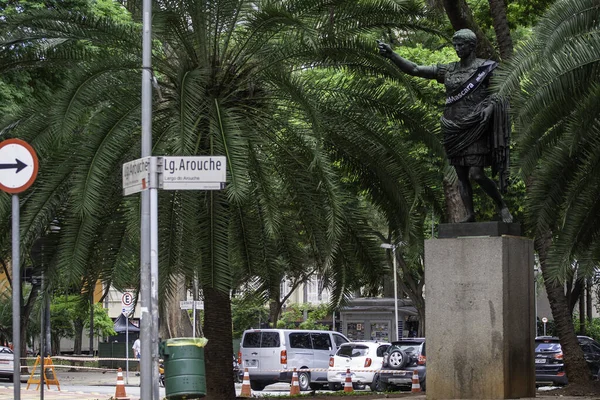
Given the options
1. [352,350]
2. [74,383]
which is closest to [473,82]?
[352,350]

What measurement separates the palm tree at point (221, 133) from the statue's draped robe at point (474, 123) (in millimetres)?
2248

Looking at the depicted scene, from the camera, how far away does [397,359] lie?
2569cm

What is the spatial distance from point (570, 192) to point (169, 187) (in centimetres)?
638

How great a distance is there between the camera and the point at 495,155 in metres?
11.9

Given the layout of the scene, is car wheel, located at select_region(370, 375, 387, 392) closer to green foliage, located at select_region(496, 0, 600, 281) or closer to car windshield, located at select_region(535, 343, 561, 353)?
car windshield, located at select_region(535, 343, 561, 353)

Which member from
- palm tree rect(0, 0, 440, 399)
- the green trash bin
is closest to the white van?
palm tree rect(0, 0, 440, 399)

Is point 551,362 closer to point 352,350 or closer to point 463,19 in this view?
point 352,350

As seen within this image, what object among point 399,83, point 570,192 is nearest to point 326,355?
point 399,83

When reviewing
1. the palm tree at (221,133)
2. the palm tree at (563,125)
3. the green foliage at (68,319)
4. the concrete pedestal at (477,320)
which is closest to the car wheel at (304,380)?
the palm tree at (221,133)

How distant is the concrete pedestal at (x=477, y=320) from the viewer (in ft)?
37.3

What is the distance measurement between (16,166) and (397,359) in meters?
16.3

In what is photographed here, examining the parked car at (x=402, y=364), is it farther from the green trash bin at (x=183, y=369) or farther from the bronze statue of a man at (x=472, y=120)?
the bronze statue of a man at (x=472, y=120)

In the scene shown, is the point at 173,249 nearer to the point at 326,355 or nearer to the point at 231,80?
the point at 231,80

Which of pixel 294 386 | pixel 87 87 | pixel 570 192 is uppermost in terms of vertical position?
pixel 87 87
